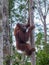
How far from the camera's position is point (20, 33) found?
426 cm

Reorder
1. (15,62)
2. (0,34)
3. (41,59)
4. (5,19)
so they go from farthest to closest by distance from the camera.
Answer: (15,62) < (41,59) < (5,19) < (0,34)

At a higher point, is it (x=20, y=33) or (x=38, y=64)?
(x=20, y=33)

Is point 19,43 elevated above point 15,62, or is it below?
above

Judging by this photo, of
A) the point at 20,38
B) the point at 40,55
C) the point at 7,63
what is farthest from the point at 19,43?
the point at 40,55

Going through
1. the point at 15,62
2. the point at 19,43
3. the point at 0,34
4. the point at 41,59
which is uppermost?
the point at 0,34

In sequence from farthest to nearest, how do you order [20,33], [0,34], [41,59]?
[41,59] → [20,33] → [0,34]

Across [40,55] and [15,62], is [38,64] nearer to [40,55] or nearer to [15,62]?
[40,55]

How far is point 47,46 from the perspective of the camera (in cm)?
593

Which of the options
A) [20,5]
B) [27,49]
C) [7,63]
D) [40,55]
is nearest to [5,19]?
[27,49]

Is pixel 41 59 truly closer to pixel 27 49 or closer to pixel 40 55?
pixel 40 55

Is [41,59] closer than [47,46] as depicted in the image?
Yes

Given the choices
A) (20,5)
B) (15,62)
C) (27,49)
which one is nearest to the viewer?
(27,49)

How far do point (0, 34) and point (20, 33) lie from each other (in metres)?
1.44

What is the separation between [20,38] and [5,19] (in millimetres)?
812
